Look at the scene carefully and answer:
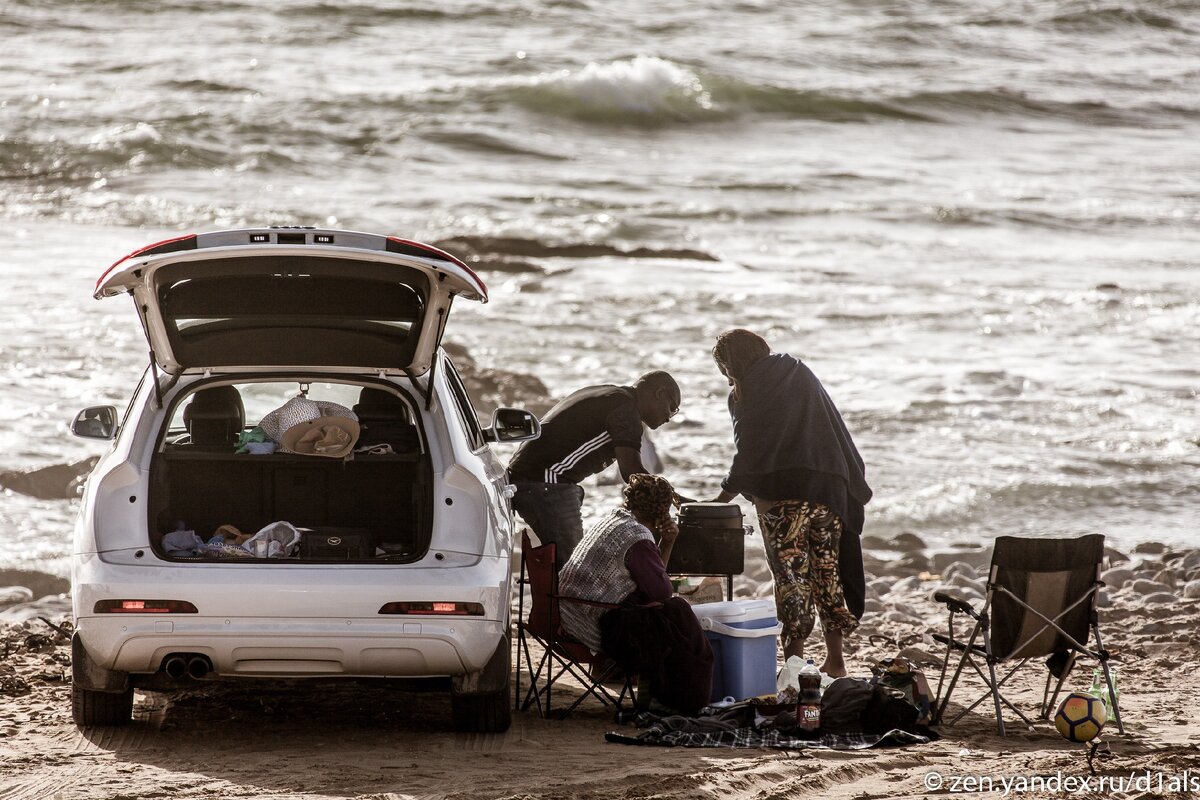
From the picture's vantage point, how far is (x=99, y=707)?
235 inches

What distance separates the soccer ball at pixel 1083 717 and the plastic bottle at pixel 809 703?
0.99 m

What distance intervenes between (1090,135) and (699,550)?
3405 cm

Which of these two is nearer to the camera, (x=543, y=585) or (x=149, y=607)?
(x=149, y=607)

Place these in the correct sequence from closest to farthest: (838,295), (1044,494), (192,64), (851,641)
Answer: (851,641) < (1044,494) < (838,295) < (192,64)

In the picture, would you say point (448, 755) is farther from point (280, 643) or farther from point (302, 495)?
point (302, 495)

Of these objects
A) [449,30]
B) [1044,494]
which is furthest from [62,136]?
[1044,494]

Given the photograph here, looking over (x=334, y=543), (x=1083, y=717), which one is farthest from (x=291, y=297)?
(x=1083, y=717)

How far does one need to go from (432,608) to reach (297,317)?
137cm

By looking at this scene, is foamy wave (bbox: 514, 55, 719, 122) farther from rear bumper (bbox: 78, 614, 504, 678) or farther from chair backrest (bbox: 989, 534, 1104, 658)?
rear bumper (bbox: 78, 614, 504, 678)

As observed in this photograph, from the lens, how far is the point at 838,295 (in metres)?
23.0

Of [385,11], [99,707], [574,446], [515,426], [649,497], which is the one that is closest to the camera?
[99,707]

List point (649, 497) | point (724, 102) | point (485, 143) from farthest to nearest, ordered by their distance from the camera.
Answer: point (724, 102) < point (485, 143) < point (649, 497)

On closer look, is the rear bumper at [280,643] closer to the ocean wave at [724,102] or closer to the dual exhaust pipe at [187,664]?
the dual exhaust pipe at [187,664]

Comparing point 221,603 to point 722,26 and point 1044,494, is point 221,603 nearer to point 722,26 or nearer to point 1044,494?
point 1044,494
